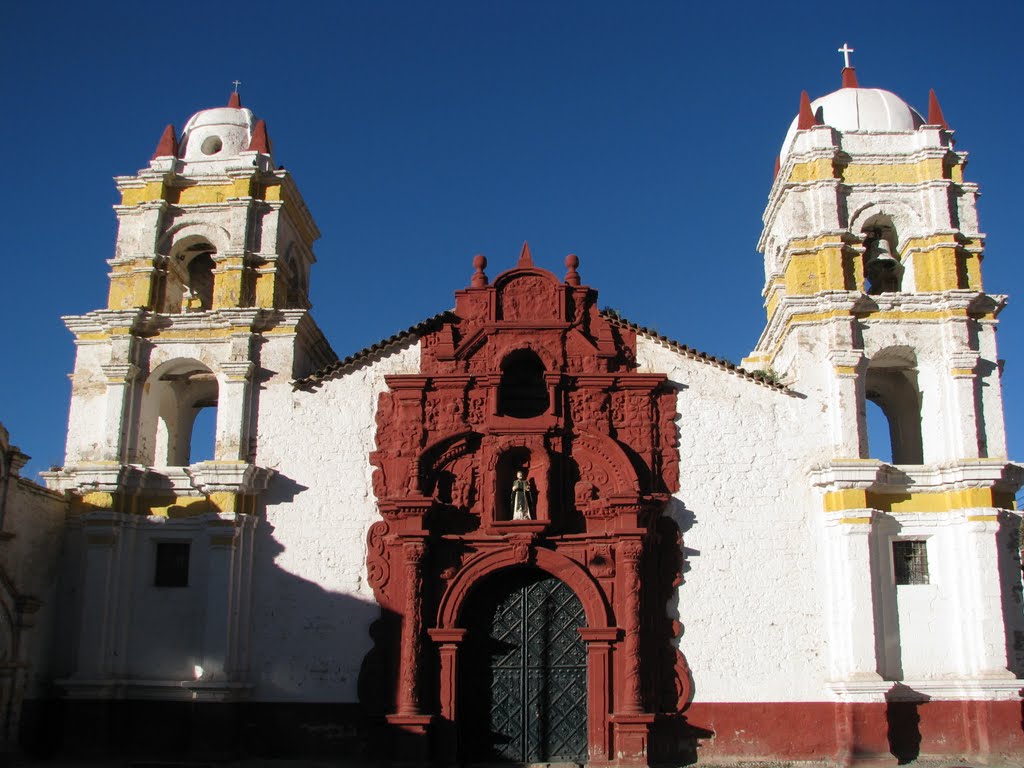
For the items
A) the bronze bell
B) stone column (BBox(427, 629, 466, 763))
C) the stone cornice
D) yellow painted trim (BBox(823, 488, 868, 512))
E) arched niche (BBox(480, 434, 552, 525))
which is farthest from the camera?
the bronze bell

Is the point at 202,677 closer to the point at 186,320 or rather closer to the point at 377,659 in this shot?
the point at 377,659

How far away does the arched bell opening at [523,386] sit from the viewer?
19922 millimetres

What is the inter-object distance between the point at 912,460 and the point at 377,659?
10.9 meters

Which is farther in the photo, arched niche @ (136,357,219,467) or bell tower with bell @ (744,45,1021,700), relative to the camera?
arched niche @ (136,357,219,467)

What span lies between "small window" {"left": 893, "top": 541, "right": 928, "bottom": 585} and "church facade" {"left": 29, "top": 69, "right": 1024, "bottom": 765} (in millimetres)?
38

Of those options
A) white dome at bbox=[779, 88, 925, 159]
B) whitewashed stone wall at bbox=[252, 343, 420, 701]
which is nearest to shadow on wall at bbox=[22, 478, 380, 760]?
whitewashed stone wall at bbox=[252, 343, 420, 701]

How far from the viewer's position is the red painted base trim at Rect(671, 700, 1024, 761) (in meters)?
17.1

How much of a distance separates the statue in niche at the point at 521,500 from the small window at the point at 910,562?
6.26 meters

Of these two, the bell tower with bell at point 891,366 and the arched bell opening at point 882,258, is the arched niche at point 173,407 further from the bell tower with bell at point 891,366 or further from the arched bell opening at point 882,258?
the arched bell opening at point 882,258

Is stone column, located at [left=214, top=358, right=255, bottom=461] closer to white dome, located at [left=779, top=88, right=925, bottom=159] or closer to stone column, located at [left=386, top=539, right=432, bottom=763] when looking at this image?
stone column, located at [left=386, top=539, right=432, bottom=763]

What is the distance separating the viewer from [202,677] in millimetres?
18000

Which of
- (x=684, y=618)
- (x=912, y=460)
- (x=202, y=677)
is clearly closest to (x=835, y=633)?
(x=684, y=618)

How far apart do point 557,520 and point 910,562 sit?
6043mm

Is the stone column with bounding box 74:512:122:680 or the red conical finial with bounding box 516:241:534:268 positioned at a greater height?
the red conical finial with bounding box 516:241:534:268
